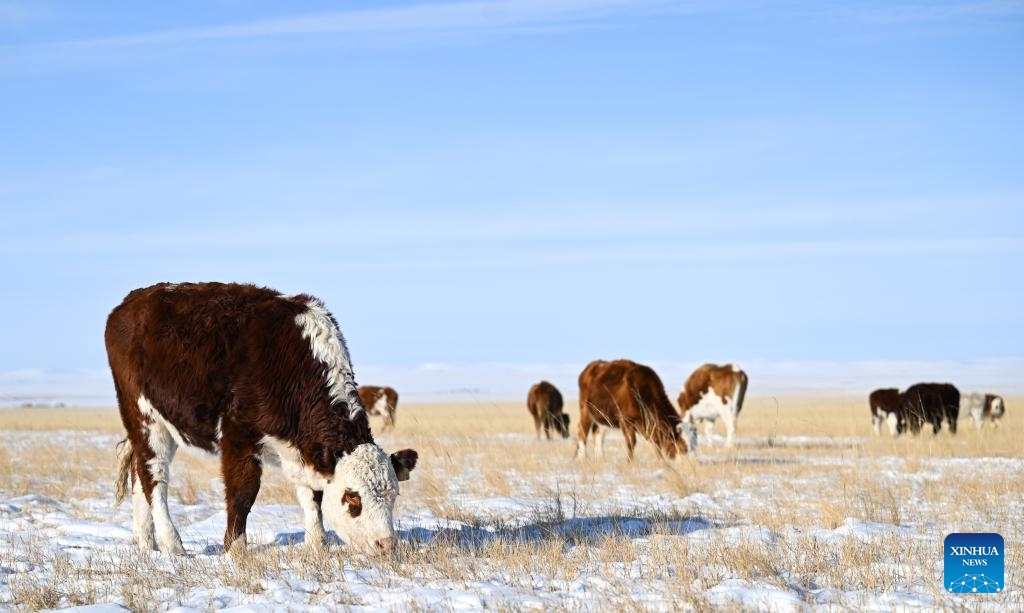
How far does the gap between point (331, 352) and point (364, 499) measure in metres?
1.39

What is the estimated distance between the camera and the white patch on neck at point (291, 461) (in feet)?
28.4

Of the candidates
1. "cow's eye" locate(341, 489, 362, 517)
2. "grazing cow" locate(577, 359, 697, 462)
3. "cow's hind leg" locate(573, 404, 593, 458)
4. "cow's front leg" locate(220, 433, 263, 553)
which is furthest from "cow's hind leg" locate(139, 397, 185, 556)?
"cow's hind leg" locate(573, 404, 593, 458)

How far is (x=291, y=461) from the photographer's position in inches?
348

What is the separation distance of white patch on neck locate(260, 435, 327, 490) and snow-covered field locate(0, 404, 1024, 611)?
590 millimetres

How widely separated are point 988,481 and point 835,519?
176 inches

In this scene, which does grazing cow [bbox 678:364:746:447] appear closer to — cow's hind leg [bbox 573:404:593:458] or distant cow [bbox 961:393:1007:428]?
cow's hind leg [bbox 573:404:593:458]

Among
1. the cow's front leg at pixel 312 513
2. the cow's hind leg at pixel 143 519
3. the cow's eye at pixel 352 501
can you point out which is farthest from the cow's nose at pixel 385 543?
the cow's hind leg at pixel 143 519

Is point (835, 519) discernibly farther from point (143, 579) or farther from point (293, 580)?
point (143, 579)

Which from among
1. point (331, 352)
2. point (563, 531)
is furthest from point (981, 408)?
point (331, 352)

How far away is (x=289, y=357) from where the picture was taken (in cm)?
889

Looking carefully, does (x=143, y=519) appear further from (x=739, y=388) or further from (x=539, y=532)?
(x=739, y=388)

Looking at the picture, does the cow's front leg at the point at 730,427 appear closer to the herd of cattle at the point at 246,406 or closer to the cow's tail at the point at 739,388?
the cow's tail at the point at 739,388

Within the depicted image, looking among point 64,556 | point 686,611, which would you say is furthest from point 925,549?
point 64,556

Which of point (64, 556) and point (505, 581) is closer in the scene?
point (505, 581)
